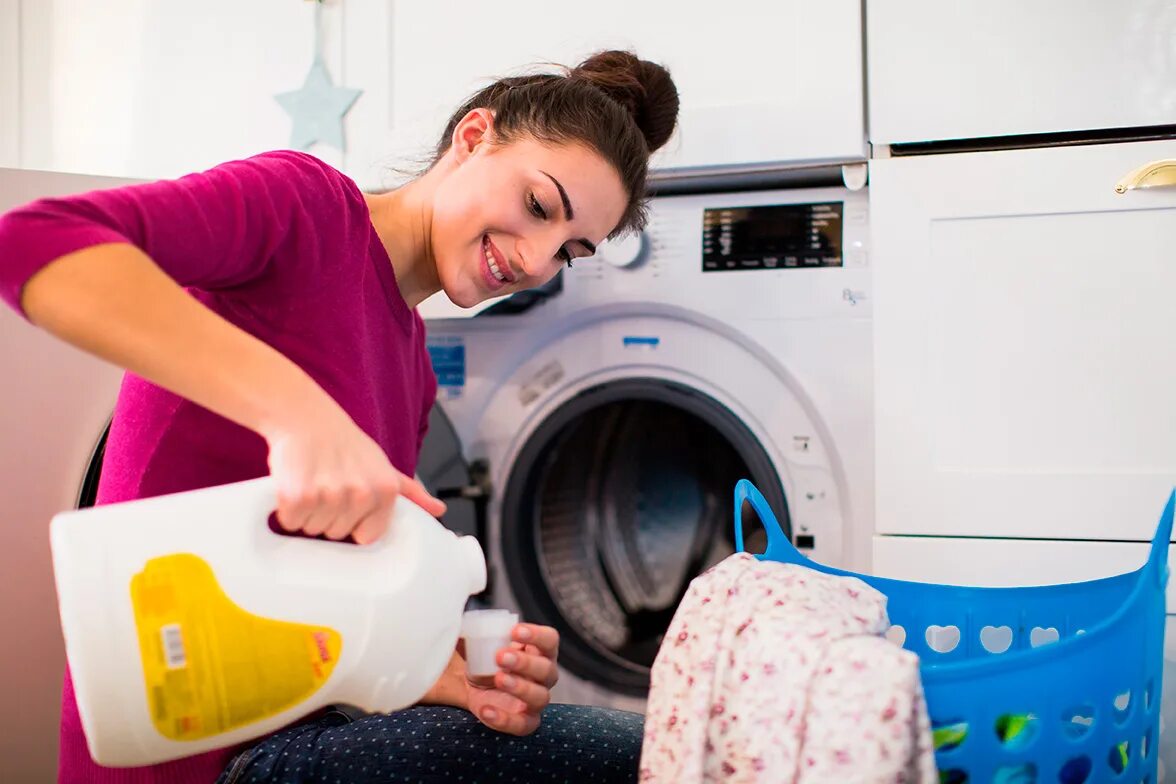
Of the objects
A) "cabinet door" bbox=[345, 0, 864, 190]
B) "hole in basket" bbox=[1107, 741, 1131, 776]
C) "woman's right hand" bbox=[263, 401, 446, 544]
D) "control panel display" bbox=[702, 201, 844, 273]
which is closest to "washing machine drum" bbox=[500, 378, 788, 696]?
"control panel display" bbox=[702, 201, 844, 273]

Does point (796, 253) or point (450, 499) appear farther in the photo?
point (450, 499)

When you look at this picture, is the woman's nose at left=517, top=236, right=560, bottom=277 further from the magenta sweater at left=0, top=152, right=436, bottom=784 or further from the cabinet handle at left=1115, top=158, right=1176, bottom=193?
the cabinet handle at left=1115, top=158, right=1176, bottom=193

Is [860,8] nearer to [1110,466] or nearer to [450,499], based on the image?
[1110,466]

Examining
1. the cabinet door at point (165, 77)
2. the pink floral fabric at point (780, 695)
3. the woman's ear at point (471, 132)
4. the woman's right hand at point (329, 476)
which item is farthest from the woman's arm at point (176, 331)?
the cabinet door at point (165, 77)

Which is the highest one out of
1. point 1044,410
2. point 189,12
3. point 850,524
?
point 189,12

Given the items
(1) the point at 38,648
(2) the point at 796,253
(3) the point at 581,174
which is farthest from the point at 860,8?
(1) the point at 38,648

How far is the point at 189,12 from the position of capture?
60.8 inches

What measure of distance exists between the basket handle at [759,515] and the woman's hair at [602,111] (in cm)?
29

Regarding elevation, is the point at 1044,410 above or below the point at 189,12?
below

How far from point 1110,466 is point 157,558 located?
1.02 meters

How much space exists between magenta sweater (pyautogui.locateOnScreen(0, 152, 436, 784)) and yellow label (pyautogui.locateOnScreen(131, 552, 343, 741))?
0.20 metres

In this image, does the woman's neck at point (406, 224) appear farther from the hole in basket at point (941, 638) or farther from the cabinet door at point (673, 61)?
the hole in basket at point (941, 638)

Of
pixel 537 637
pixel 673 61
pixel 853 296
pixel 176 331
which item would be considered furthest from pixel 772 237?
pixel 176 331

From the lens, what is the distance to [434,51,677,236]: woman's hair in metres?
0.92
